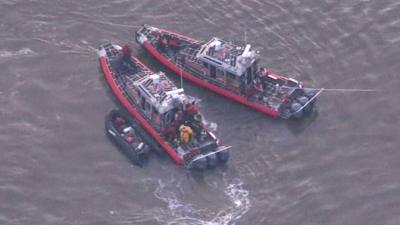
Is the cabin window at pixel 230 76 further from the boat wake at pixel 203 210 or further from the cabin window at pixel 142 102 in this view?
the boat wake at pixel 203 210

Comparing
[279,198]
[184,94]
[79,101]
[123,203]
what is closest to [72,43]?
[79,101]

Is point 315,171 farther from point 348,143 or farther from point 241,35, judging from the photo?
point 241,35

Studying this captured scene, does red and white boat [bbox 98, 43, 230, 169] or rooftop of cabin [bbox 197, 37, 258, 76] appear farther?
rooftop of cabin [bbox 197, 37, 258, 76]

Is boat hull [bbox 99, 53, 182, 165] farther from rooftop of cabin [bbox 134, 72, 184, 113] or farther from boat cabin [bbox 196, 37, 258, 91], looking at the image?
boat cabin [bbox 196, 37, 258, 91]

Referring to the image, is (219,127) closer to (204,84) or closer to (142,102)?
(204,84)

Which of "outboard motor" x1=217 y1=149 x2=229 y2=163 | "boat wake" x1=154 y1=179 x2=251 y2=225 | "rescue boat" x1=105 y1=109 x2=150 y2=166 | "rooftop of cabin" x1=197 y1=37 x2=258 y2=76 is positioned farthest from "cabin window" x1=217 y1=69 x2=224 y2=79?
"boat wake" x1=154 y1=179 x2=251 y2=225

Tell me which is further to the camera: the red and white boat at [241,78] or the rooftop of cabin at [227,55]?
the red and white boat at [241,78]

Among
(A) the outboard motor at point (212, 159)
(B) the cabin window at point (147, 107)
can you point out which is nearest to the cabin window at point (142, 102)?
(B) the cabin window at point (147, 107)
